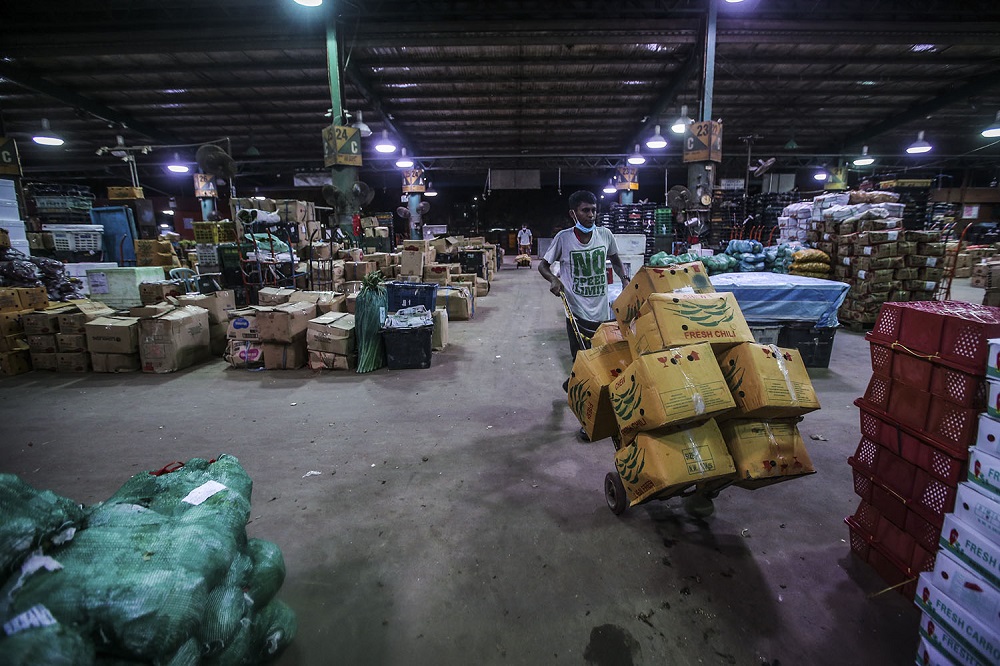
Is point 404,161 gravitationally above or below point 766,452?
above

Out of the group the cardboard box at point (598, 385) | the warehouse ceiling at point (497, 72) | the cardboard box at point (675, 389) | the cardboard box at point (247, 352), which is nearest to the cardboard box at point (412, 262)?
the cardboard box at point (247, 352)

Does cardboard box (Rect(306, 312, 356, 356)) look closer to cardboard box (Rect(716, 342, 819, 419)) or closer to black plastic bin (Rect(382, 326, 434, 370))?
black plastic bin (Rect(382, 326, 434, 370))

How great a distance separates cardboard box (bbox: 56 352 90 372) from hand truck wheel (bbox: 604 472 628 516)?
6922mm

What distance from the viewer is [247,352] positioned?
5.71m

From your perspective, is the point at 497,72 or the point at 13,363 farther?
the point at 497,72

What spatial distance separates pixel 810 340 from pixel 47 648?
650cm

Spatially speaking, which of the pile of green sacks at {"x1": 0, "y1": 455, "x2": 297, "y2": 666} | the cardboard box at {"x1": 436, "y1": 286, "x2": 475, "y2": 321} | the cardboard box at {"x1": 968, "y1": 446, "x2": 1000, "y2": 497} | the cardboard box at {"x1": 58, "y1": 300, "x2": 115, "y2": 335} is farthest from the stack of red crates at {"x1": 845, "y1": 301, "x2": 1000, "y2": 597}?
the cardboard box at {"x1": 58, "y1": 300, "x2": 115, "y2": 335}

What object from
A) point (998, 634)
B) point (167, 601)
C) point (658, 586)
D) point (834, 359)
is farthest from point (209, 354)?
point (834, 359)

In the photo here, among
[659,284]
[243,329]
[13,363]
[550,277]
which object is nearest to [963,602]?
[659,284]

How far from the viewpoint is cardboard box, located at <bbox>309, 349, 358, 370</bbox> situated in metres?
5.59

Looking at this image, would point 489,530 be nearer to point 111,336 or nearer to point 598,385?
point 598,385

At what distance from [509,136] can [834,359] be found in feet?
52.3

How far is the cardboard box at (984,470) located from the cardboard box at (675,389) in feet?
2.62

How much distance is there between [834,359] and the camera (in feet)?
18.9
